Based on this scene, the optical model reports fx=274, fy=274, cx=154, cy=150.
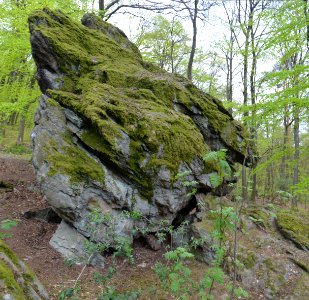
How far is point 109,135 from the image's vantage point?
6.17m

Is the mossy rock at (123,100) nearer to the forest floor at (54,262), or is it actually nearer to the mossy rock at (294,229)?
the forest floor at (54,262)

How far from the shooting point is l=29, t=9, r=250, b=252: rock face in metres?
5.78

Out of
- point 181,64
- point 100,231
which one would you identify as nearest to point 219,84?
point 181,64

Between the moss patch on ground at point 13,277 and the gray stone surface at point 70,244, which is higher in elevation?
the moss patch on ground at point 13,277

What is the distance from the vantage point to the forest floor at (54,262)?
493 cm

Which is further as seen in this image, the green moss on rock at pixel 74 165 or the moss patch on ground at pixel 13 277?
the green moss on rock at pixel 74 165

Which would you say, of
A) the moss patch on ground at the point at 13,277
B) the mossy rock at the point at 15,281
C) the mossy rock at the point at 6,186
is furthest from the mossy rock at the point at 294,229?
the mossy rock at the point at 6,186

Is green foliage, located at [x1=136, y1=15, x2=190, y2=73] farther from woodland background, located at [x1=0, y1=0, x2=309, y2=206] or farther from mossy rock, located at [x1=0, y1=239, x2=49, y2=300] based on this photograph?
mossy rock, located at [x1=0, y1=239, x2=49, y2=300]

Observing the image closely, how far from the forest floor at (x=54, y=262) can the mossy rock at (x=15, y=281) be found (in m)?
1.22

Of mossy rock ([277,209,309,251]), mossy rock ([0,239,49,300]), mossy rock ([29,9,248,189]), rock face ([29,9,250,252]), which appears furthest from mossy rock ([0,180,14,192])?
mossy rock ([277,209,309,251])

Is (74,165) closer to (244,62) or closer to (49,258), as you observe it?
(49,258)

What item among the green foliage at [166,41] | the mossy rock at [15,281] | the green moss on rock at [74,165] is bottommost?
the mossy rock at [15,281]

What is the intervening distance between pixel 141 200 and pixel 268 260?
385cm

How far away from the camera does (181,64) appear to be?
Result: 21.3 meters
